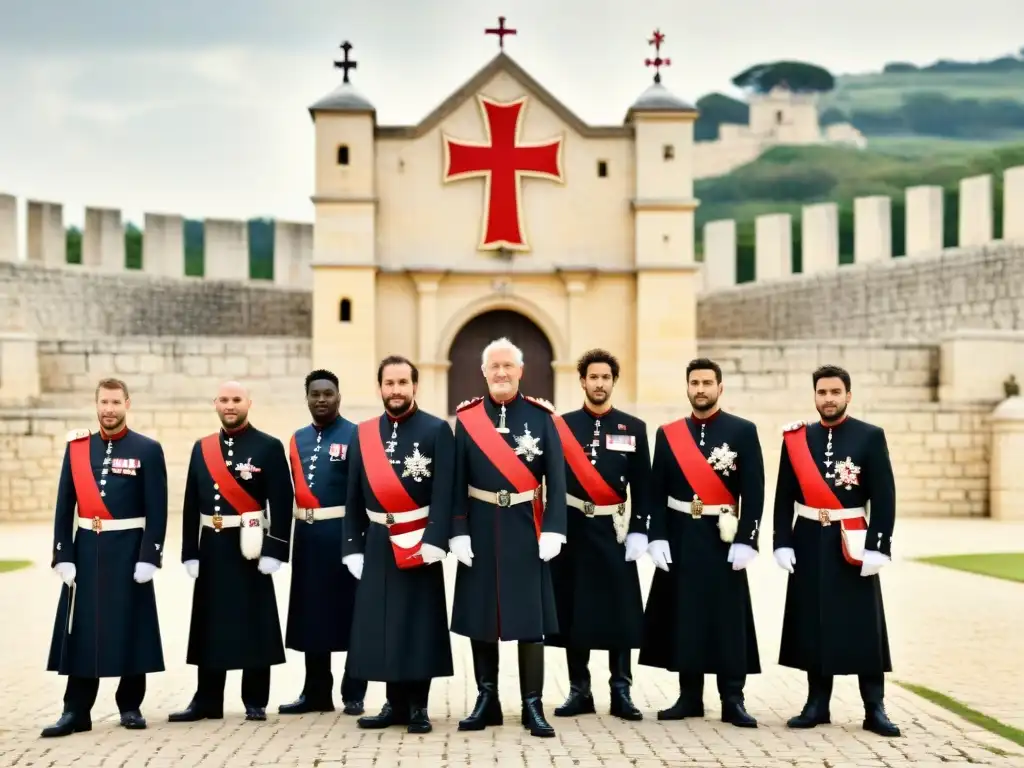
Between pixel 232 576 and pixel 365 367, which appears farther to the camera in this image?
pixel 365 367

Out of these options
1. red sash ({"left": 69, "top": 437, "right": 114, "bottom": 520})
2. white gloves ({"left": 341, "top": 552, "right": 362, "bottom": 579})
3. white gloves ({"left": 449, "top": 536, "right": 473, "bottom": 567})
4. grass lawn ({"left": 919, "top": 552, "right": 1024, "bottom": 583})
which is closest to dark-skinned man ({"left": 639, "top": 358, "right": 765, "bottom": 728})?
white gloves ({"left": 449, "top": 536, "right": 473, "bottom": 567})

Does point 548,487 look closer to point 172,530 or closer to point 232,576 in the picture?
point 232,576

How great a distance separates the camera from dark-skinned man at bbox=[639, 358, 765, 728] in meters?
5.84

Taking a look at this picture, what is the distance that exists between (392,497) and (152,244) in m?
20.7

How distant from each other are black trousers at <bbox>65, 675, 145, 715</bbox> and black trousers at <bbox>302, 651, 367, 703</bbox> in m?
0.72

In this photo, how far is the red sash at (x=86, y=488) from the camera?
233 inches

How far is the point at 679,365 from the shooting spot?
19094 mm

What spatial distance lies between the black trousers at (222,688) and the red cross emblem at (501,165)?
13.4m

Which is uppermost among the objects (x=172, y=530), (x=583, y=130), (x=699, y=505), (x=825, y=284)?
(x=583, y=130)

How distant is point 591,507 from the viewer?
607cm

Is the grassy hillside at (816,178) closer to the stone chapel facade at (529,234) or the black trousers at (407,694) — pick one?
the stone chapel facade at (529,234)

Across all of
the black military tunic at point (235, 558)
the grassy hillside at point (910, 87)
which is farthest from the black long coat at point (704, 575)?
the grassy hillside at point (910, 87)

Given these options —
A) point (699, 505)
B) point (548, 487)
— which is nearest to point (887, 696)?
point (699, 505)

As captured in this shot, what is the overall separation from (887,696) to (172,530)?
11.1 m
